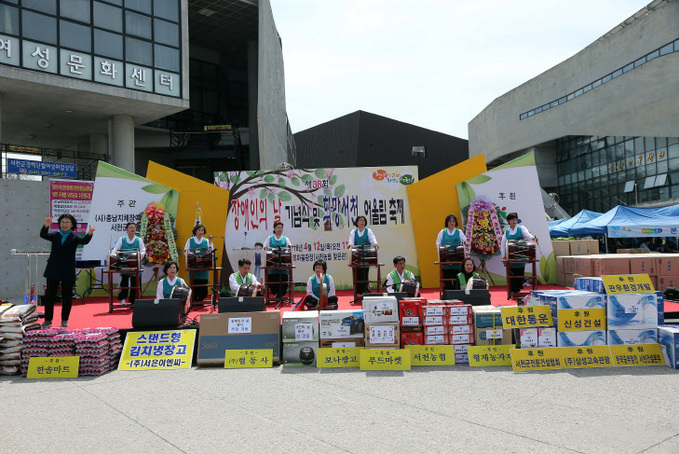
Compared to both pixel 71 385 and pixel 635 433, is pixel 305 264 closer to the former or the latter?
pixel 71 385

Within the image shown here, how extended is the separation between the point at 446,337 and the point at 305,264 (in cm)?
573

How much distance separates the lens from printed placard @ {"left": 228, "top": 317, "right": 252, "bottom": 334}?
557 centimetres

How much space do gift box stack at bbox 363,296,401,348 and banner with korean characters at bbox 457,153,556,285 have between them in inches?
210

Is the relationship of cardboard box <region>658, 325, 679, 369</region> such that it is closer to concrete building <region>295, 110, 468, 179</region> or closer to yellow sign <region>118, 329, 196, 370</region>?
yellow sign <region>118, 329, 196, 370</region>

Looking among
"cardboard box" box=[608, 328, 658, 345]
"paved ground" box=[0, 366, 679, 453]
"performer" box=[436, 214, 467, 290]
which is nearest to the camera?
"paved ground" box=[0, 366, 679, 453]

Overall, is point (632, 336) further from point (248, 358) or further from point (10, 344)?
point (10, 344)

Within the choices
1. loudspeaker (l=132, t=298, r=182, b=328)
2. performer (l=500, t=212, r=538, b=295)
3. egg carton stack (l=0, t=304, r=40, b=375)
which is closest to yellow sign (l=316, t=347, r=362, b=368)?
loudspeaker (l=132, t=298, r=182, b=328)

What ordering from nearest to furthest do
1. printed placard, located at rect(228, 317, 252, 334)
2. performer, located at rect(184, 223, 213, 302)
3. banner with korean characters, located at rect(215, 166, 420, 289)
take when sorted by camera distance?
1. printed placard, located at rect(228, 317, 252, 334)
2. performer, located at rect(184, 223, 213, 302)
3. banner with korean characters, located at rect(215, 166, 420, 289)

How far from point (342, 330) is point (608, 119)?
101ft

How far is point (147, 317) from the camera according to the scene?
5.76m

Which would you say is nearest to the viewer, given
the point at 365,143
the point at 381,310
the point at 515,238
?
the point at 381,310

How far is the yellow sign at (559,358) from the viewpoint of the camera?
4898 mm

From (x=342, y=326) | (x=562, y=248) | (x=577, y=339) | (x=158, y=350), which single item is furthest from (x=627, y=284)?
(x=562, y=248)

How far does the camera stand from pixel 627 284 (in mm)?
5227
